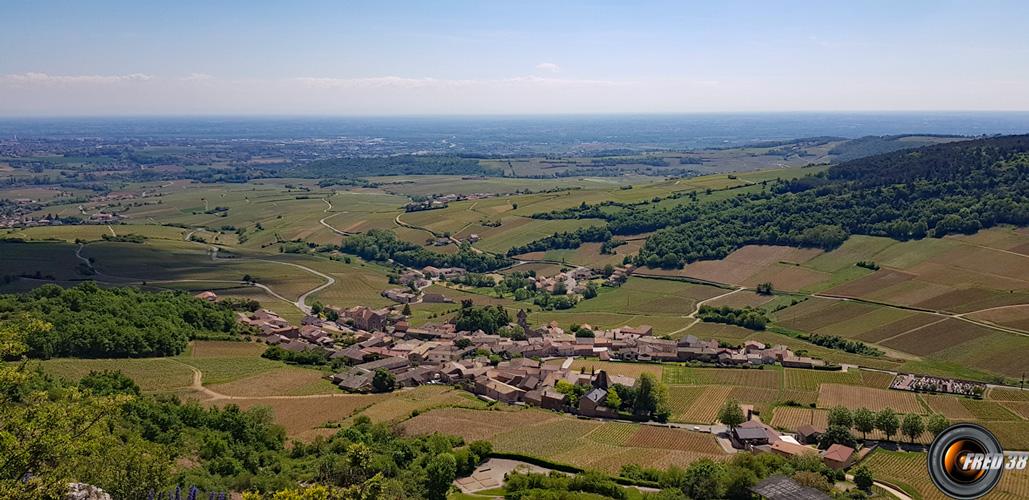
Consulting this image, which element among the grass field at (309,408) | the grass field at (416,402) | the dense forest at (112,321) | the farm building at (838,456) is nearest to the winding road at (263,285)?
the dense forest at (112,321)

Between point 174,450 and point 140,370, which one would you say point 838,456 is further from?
point 140,370

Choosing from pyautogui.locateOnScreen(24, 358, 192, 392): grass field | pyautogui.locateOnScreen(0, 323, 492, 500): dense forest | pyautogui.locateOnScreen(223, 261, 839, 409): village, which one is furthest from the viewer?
pyautogui.locateOnScreen(223, 261, 839, 409): village

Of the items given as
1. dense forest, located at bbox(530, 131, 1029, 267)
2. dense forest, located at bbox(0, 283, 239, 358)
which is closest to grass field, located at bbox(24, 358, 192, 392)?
dense forest, located at bbox(0, 283, 239, 358)

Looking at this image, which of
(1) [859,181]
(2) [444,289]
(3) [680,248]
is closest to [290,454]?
(2) [444,289]

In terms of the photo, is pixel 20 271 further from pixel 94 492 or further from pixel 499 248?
pixel 94 492

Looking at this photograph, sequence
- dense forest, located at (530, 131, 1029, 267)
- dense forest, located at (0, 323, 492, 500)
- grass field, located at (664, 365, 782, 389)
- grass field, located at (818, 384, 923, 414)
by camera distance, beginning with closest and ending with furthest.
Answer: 1. dense forest, located at (0, 323, 492, 500)
2. grass field, located at (818, 384, 923, 414)
3. grass field, located at (664, 365, 782, 389)
4. dense forest, located at (530, 131, 1029, 267)

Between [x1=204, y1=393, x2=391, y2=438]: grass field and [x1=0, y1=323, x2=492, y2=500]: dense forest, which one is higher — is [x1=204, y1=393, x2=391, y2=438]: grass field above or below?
below

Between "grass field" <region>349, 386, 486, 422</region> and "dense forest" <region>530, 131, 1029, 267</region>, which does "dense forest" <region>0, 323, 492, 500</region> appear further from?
"dense forest" <region>530, 131, 1029, 267</region>
